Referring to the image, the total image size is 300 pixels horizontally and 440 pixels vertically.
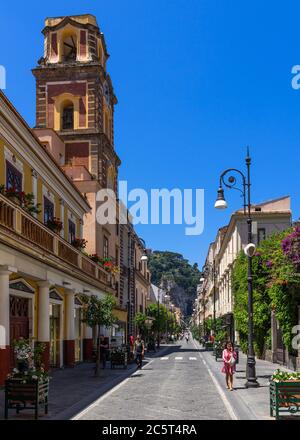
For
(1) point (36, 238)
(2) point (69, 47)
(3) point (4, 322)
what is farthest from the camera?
(2) point (69, 47)

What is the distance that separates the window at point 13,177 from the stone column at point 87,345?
14.9 metres

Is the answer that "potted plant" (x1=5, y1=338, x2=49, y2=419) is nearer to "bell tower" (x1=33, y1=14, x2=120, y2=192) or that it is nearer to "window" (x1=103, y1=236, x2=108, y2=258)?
"window" (x1=103, y1=236, x2=108, y2=258)

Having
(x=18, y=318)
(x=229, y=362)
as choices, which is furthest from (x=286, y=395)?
(x=18, y=318)

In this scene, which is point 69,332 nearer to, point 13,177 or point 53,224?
point 53,224

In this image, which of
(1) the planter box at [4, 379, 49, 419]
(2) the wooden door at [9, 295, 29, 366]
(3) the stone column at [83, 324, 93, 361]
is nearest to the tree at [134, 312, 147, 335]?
(3) the stone column at [83, 324, 93, 361]

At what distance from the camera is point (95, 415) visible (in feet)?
46.4

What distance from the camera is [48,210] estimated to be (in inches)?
1161

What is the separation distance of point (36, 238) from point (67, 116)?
96.5 ft

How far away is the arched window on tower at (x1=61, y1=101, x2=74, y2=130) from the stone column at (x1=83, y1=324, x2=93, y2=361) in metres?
18.4

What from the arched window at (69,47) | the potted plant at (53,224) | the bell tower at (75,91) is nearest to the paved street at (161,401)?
the potted plant at (53,224)

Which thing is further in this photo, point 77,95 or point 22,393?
point 77,95

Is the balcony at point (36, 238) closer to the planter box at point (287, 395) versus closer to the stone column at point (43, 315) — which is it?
the stone column at point (43, 315)

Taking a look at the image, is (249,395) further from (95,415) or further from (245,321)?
(245,321)

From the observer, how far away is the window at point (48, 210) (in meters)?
28.9
